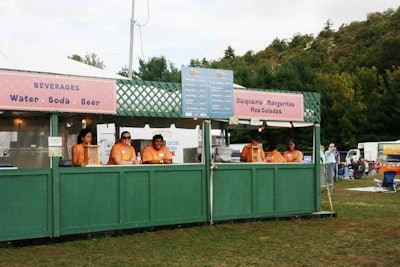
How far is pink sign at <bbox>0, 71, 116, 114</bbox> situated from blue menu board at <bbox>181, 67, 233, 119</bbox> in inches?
55.2

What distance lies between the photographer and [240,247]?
7.73m

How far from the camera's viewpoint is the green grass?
6.77 m

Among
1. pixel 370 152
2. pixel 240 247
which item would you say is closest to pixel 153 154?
pixel 240 247

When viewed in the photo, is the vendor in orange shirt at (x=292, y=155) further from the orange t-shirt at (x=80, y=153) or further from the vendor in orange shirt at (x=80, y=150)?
the orange t-shirt at (x=80, y=153)

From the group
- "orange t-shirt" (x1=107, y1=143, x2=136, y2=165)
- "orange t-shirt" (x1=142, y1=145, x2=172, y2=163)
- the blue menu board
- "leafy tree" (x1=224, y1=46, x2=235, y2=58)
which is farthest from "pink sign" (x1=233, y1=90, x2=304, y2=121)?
"leafy tree" (x1=224, y1=46, x2=235, y2=58)

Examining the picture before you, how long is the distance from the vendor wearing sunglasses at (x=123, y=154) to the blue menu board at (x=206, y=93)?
3.54ft

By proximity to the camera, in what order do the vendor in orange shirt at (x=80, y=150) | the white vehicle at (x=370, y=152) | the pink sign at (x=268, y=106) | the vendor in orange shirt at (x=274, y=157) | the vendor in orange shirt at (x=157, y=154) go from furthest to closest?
the white vehicle at (x=370, y=152) < the vendor in orange shirt at (x=274, y=157) < the pink sign at (x=268, y=106) < the vendor in orange shirt at (x=157, y=154) < the vendor in orange shirt at (x=80, y=150)

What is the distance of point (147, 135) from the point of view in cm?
1459

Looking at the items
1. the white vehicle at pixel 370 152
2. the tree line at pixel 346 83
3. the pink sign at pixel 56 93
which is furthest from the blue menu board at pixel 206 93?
the tree line at pixel 346 83

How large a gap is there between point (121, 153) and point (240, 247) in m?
2.61

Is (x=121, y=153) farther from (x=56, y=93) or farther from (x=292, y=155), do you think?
(x=292, y=155)

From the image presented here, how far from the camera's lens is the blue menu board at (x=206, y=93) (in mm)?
9469

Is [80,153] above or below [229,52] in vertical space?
below

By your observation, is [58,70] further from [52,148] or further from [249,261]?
[249,261]
